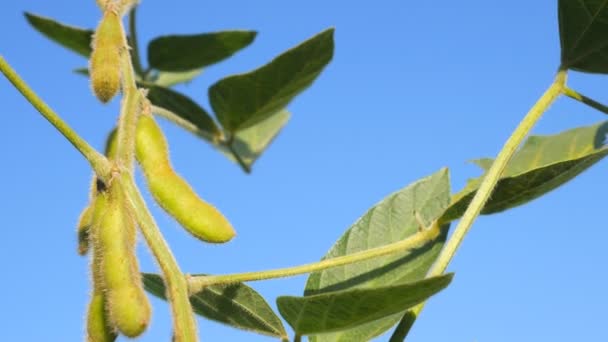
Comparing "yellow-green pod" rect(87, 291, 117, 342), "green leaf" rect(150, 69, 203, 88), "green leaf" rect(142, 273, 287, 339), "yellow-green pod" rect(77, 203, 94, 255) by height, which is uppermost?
"green leaf" rect(150, 69, 203, 88)

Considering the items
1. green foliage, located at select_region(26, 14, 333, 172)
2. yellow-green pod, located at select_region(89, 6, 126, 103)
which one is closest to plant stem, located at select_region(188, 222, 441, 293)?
yellow-green pod, located at select_region(89, 6, 126, 103)

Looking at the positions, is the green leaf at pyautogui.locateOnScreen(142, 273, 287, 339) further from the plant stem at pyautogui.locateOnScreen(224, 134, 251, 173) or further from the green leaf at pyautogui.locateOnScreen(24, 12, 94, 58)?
the green leaf at pyautogui.locateOnScreen(24, 12, 94, 58)

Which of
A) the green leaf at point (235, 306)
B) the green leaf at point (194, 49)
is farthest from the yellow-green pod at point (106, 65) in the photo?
the green leaf at point (194, 49)

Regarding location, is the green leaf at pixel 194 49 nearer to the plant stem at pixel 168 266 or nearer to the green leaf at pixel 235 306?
the green leaf at pixel 235 306

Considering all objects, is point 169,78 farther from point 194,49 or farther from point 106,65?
point 106,65

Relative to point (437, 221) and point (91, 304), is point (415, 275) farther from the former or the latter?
point (91, 304)

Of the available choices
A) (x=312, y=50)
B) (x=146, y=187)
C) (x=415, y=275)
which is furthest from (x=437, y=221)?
(x=312, y=50)

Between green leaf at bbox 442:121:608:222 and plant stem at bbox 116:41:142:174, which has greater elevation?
plant stem at bbox 116:41:142:174

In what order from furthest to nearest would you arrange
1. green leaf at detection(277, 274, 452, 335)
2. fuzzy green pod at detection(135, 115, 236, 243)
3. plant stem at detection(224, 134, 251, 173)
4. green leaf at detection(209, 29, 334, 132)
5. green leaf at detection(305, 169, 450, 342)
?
plant stem at detection(224, 134, 251, 173)
green leaf at detection(209, 29, 334, 132)
green leaf at detection(305, 169, 450, 342)
fuzzy green pod at detection(135, 115, 236, 243)
green leaf at detection(277, 274, 452, 335)
